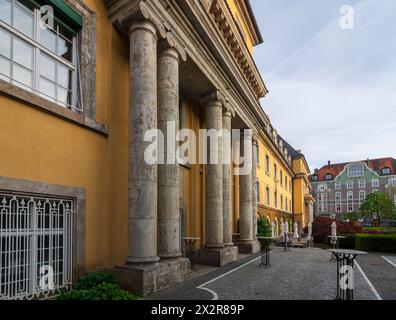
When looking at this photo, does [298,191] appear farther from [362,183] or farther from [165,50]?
[165,50]

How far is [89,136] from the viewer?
860 cm

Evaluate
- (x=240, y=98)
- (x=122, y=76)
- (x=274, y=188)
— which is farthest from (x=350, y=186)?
(x=122, y=76)

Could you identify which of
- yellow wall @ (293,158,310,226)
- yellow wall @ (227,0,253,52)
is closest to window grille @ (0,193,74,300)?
yellow wall @ (227,0,253,52)

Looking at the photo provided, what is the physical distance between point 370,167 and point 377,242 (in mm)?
71285

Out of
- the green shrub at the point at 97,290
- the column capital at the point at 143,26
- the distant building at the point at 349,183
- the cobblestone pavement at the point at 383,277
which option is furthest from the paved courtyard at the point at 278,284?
the distant building at the point at 349,183

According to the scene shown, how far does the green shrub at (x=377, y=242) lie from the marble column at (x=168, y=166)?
15952 mm

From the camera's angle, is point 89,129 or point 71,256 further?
point 89,129

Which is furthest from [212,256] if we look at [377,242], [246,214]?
[377,242]

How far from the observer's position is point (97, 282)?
7.79 m

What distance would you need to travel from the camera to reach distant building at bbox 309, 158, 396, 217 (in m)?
82.3

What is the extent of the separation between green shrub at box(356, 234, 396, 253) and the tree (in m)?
49.5

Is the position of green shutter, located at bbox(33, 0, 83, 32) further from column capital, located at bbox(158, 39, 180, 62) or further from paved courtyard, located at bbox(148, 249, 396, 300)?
paved courtyard, located at bbox(148, 249, 396, 300)
